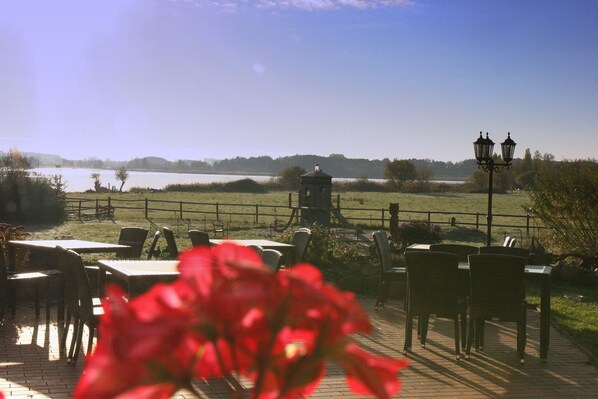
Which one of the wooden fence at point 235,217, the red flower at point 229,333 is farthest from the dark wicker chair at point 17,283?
the wooden fence at point 235,217

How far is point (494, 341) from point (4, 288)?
14.1 feet

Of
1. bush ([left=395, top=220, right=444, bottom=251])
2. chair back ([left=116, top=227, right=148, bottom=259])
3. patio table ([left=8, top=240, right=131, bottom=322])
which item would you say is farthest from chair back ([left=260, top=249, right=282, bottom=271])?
bush ([left=395, top=220, right=444, bottom=251])

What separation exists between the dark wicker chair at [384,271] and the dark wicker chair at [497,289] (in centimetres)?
228

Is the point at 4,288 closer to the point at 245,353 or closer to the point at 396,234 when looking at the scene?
the point at 245,353

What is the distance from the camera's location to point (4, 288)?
6945 mm

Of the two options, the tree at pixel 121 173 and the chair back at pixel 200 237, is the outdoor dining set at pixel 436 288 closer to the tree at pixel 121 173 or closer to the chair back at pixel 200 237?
the chair back at pixel 200 237

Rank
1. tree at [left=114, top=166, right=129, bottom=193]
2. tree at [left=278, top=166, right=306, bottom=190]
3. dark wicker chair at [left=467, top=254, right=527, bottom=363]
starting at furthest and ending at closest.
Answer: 1. tree at [left=114, top=166, right=129, bottom=193]
2. tree at [left=278, top=166, right=306, bottom=190]
3. dark wicker chair at [left=467, top=254, right=527, bottom=363]

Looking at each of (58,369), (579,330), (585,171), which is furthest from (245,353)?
(585,171)

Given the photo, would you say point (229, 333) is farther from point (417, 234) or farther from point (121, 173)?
point (121, 173)

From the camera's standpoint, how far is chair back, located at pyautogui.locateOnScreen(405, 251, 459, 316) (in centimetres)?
638

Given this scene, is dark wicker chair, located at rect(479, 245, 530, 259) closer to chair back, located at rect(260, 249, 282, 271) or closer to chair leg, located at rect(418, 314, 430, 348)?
chair leg, located at rect(418, 314, 430, 348)

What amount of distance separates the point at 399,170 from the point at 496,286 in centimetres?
7305

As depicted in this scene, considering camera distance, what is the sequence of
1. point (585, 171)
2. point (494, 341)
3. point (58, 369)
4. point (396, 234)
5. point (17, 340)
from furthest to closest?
point (396, 234), point (585, 171), point (494, 341), point (17, 340), point (58, 369)

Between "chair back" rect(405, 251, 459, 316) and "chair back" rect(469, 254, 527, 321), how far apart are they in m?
0.19
